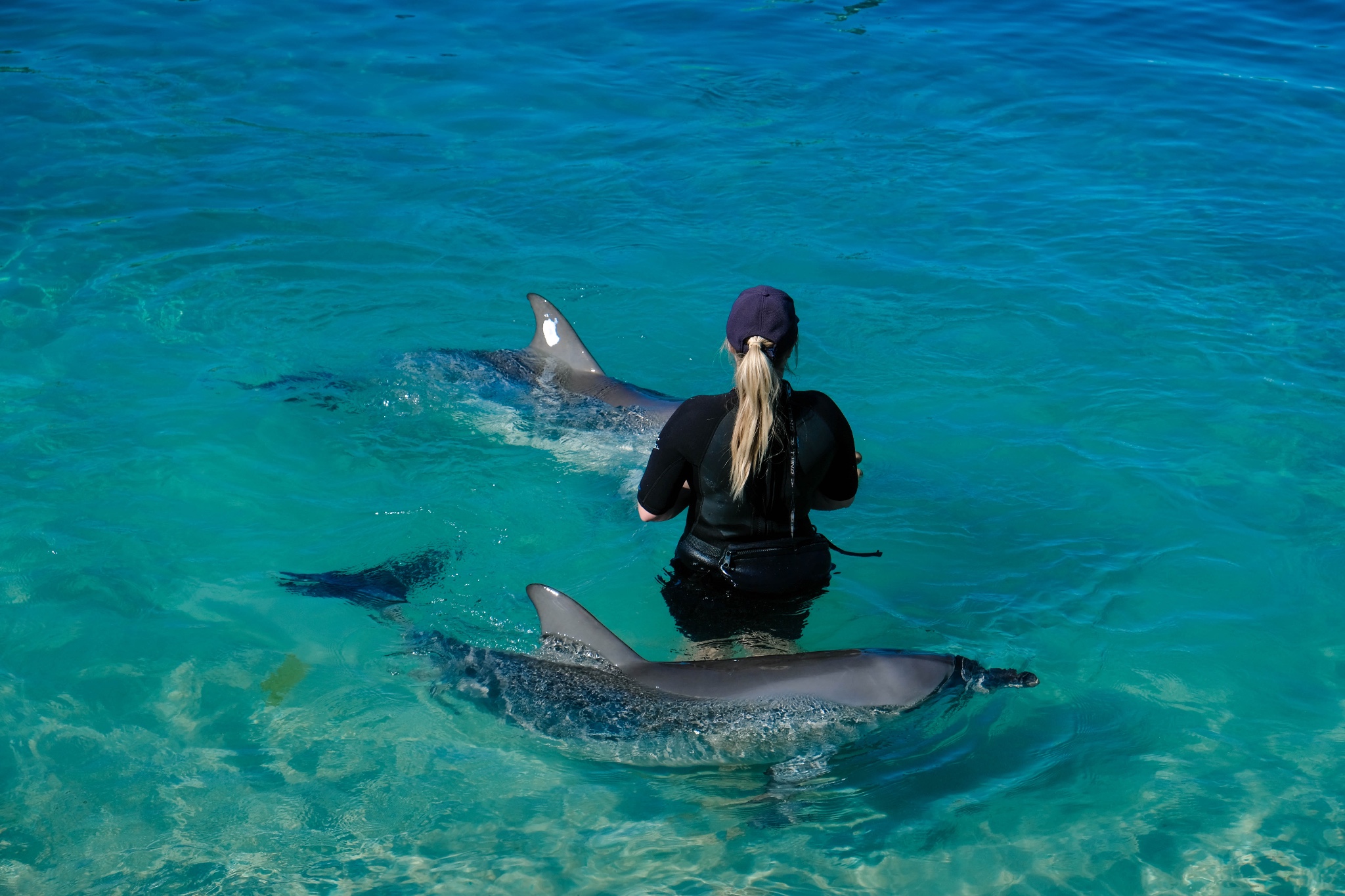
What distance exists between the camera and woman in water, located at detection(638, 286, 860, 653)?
14.1 ft

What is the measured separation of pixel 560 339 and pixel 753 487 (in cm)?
428

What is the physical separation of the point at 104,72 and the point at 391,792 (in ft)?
43.3

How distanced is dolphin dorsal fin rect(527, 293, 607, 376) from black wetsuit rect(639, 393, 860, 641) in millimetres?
3682

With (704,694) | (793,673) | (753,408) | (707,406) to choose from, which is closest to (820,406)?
(753,408)

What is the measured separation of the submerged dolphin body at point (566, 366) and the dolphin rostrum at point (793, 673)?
3389mm

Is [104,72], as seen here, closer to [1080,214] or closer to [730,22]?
[730,22]

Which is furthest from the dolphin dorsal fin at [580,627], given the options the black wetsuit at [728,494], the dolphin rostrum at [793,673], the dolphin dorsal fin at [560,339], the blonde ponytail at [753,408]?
the dolphin dorsal fin at [560,339]

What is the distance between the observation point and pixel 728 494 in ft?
15.4

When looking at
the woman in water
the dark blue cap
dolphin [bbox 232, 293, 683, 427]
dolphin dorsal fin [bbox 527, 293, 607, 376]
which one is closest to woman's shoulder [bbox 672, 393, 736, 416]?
the woman in water

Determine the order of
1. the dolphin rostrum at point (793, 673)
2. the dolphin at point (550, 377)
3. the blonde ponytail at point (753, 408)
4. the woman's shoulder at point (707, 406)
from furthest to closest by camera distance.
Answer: the dolphin at point (550, 377)
the dolphin rostrum at point (793, 673)
the woman's shoulder at point (707, 406)
the blonde ponytail at point (753, 408)

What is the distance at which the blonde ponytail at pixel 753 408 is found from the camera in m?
4.25

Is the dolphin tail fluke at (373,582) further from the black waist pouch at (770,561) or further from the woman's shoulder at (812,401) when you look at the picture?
the woman's shoulder at (812,401)

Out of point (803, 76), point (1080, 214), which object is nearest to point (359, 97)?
point (803, 76)

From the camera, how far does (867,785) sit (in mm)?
5016
